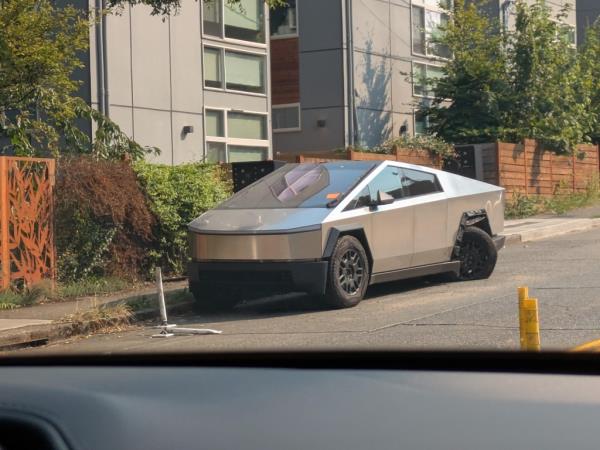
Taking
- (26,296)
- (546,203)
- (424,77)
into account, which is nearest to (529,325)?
(26,296)

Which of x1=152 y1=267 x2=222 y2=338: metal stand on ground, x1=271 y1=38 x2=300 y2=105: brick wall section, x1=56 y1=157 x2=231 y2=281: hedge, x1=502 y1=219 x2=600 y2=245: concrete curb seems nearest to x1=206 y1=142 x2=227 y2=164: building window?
x1=271 y1=38 x2=300 y2=105: brick wall section

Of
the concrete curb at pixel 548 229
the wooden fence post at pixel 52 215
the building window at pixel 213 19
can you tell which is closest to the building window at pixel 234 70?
the building window at pixel 213 19

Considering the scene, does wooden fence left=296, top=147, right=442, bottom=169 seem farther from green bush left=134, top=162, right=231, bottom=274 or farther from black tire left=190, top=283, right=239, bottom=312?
black tire left=190, top=283, right=239, bottom=312

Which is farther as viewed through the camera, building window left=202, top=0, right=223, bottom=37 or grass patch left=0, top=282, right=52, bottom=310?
building window left=202, top=0, right=223, bottom=37

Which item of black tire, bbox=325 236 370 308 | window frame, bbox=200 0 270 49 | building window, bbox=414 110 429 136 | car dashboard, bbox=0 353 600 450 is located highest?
window frame, bbox=200 0 270 49

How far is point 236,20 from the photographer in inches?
931

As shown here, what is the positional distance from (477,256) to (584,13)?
32.0 meters

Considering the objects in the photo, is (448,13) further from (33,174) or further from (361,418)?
(361,418)

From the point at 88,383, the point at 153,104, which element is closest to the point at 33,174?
the point at 153,104

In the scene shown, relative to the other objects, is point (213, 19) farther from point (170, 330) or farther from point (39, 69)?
point (170, 330)

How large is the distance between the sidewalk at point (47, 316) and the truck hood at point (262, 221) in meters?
1.60

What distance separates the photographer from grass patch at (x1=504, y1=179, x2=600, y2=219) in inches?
939

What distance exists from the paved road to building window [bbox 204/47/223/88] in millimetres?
11349

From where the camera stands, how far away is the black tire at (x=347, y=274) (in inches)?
407
